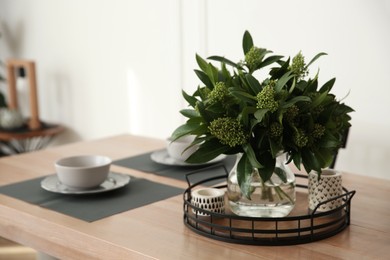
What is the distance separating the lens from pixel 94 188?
2088mm

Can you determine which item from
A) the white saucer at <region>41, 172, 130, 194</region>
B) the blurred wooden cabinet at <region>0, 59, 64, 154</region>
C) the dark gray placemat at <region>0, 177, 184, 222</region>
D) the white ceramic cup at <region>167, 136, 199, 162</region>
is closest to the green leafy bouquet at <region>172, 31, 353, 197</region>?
the dark gray placemat at <region>0, 177, 184, 222</region>

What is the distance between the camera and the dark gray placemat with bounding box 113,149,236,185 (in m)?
2.26

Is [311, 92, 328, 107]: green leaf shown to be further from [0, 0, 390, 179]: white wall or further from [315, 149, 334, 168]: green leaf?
[0, 0, 390, 179]: white wall

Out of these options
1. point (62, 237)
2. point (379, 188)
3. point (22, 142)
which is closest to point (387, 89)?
point (379, 188)

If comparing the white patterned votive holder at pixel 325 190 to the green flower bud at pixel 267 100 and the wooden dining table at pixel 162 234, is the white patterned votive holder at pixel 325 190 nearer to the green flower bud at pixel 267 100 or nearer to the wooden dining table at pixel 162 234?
the wooden dining table at pixel 162 234

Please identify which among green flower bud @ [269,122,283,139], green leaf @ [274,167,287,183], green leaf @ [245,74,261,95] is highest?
green leaf @ [245,74,261,95]

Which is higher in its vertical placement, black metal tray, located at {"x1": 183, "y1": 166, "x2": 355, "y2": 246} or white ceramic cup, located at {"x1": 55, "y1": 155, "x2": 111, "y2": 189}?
white ceramic cup, located at {"x1": 55, "y1": 155, "x2": 111, "y2": 189}

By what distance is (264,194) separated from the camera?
1710mm

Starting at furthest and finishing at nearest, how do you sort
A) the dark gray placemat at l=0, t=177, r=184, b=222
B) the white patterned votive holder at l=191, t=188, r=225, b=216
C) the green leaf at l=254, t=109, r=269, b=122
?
the dark gray placemat at l=0, t=177, r=184, b=222
the white patterned votive holder at l=191, t=188, r=225, b=216
the green leaf at l=254, t=109, r=269, b=122

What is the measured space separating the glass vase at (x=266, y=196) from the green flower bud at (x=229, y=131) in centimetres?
9

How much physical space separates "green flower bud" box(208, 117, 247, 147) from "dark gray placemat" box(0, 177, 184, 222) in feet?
1.46

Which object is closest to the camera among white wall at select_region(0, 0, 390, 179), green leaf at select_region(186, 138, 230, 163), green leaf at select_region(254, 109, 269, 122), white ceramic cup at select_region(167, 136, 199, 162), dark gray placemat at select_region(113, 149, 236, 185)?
green leaf at select_region(254, 109, 269, 122)

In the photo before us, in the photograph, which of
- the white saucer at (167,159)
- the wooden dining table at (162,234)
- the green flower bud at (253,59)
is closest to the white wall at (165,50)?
the white saucer at (167,159)

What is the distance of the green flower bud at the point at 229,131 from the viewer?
5.27ft
